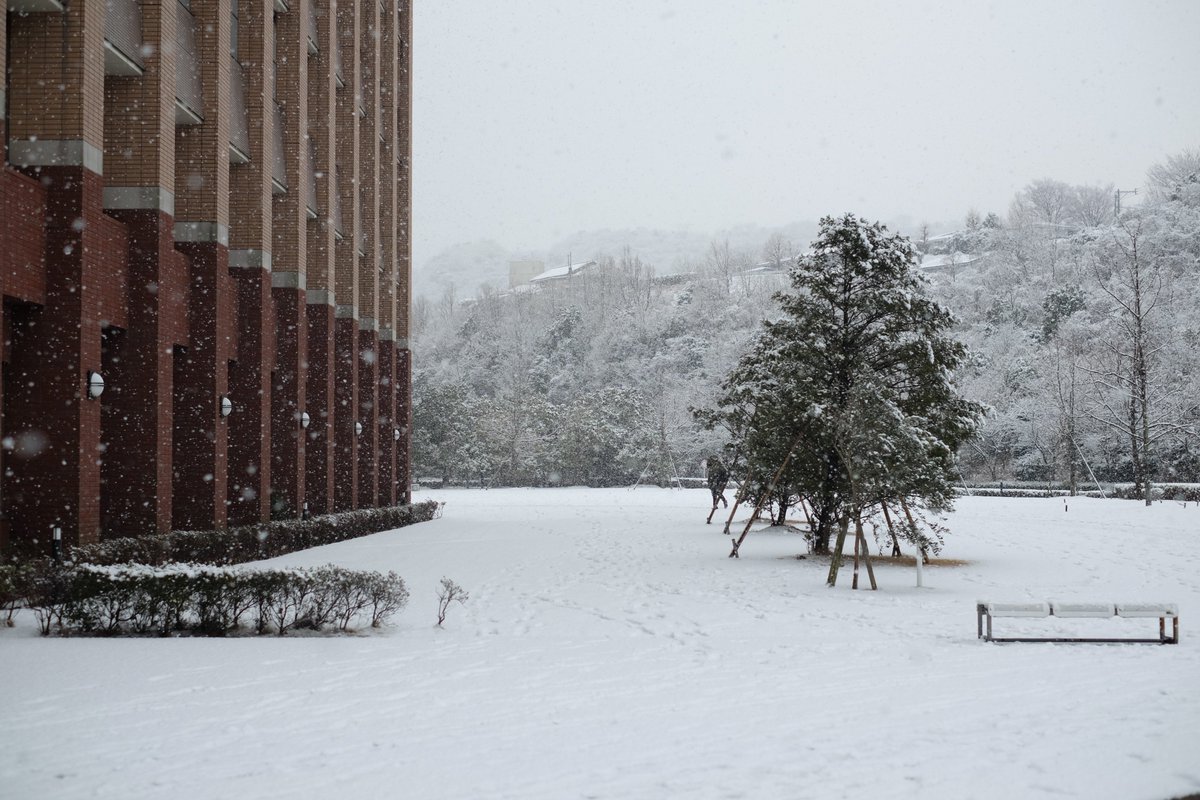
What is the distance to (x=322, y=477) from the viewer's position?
87.2ft

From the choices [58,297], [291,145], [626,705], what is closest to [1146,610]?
[626,705]

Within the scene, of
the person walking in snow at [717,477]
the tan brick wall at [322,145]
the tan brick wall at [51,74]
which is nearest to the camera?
the tan brick wall at [51,74]

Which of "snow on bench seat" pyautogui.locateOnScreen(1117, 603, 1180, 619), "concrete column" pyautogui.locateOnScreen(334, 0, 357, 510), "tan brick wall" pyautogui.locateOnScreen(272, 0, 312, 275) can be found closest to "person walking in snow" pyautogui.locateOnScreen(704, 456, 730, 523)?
"concrete column" pyautogui.locateOnScreen(334, 0, 357, 510)

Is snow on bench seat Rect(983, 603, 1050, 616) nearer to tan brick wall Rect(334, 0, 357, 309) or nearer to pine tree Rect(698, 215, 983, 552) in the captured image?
pine tree Rect(698, 215, 983, 552)

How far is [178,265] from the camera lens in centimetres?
1791

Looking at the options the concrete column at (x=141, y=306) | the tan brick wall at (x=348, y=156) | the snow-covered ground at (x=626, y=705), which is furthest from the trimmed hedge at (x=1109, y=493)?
the concrete column at (x=141, y=306)

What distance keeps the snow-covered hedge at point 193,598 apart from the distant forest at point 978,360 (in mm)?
14455

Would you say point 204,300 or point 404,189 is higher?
point 404,189

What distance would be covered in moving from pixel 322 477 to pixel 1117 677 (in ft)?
71.0

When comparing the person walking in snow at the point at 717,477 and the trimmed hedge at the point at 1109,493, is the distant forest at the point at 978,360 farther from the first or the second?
the person walking in snow at the point at 717,477

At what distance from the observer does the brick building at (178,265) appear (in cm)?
1353

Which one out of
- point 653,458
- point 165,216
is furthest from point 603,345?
point 165,216

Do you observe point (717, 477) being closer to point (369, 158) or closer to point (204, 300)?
point (369, 158)

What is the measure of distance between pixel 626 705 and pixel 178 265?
13799mm
